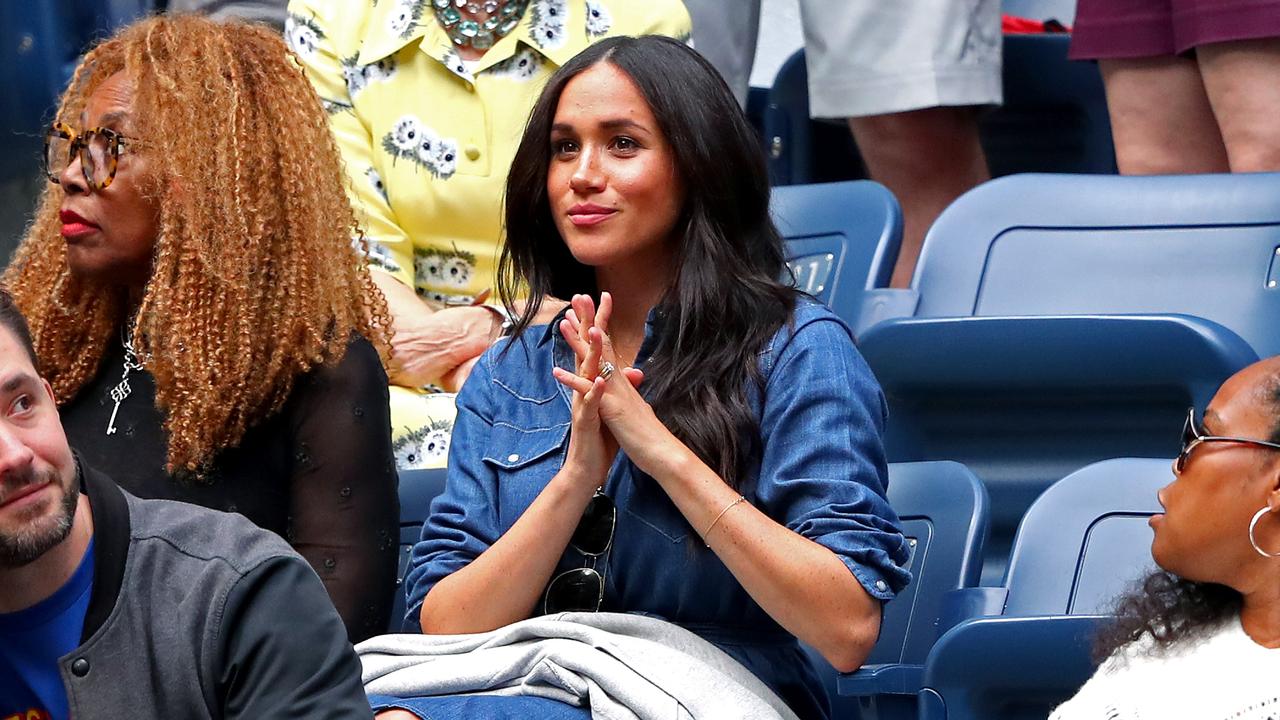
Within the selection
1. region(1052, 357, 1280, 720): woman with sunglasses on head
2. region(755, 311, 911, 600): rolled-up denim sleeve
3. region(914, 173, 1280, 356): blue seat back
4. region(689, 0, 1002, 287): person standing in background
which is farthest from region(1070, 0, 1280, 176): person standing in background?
region(1052, 357, 1280, 720): woman with sunglasses on head

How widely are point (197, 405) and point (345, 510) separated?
0.86ft

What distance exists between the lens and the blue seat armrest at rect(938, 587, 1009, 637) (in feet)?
8.46

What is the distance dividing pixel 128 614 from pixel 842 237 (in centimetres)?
200

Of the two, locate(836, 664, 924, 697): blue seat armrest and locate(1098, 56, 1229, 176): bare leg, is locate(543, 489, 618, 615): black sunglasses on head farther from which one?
locate(1098, 56, 1229, 176): bare leg

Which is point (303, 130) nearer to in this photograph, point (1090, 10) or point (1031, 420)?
point (1031, 420)

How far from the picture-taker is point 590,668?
2303 mm

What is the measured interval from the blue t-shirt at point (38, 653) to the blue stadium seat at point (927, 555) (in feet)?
3.82

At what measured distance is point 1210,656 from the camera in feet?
7.16

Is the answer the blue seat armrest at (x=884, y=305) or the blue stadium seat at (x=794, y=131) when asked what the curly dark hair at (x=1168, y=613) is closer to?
the blue seat armrest at (x=884, y=305)

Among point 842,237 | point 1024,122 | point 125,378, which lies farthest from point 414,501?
point 1024,122

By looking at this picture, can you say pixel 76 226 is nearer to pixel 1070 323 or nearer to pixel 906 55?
pixel 1070 323

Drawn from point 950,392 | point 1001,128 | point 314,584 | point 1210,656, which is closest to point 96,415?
point 314,584

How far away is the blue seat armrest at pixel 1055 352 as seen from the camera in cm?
291

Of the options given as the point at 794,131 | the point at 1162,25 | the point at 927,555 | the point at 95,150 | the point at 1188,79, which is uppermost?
the point at 95,150
